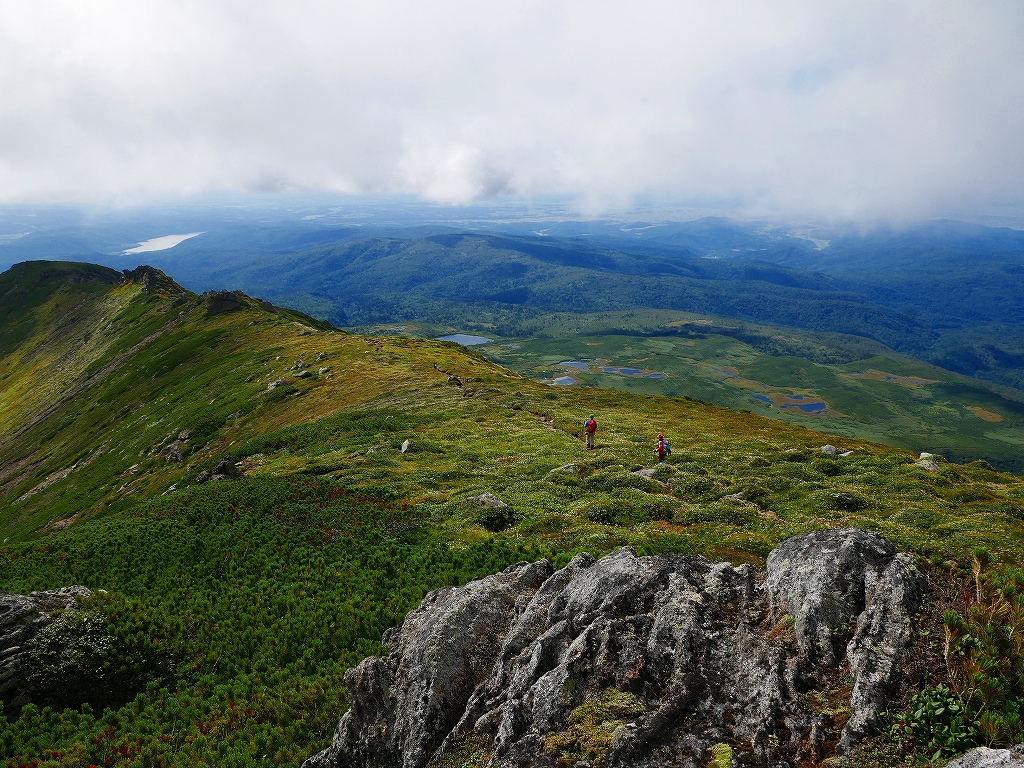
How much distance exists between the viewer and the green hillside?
21672 millimetres

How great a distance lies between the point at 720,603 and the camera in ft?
54.2

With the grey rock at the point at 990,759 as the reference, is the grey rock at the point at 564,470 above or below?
below

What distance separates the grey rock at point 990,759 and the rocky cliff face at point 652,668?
171cm

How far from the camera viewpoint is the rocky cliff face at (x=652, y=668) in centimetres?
1203

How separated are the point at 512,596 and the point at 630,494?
19.1 metres

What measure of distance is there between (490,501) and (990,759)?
3102 cm

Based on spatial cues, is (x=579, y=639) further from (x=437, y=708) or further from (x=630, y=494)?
(x=630, y=494)

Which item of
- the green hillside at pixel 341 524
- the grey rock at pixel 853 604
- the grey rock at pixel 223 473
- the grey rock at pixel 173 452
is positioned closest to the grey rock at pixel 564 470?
the green hillside at pixel 341 524

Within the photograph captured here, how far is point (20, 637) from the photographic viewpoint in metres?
22.7

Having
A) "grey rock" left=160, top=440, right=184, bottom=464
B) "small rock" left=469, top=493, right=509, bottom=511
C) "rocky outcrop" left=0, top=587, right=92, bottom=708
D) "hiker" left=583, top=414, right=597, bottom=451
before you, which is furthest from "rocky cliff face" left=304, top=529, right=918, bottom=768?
"grey rock" left=160, top=440, right=184, bottom=464

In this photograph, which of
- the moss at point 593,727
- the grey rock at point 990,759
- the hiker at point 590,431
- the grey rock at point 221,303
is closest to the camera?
the grey rock at point 990,759

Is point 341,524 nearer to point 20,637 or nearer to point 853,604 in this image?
point 20,637

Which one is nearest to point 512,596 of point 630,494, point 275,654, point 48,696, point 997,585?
point 275,654

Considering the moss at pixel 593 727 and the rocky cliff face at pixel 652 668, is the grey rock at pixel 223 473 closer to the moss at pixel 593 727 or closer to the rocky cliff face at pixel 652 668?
the rocky cliff face at pixel 652 668
